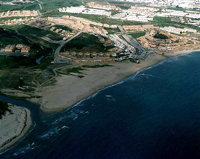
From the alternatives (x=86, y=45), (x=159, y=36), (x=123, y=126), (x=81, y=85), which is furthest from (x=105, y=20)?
(x=123, y=126)

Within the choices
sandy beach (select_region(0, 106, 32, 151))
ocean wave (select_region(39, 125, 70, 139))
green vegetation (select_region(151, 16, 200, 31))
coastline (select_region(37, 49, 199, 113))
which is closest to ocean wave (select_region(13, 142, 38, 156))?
ocean wave (select_region(39, 125, 70, 139))

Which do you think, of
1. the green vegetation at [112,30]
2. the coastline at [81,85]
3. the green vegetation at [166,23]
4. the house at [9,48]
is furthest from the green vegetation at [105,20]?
the house at [9,48]

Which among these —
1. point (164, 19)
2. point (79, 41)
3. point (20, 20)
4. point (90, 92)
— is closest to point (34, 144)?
point (90, 92)

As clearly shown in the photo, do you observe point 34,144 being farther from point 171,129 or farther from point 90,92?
point 171,129

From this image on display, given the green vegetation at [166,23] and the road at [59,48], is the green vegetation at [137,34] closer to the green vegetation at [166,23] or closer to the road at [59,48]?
the green vegetation at [166,23]

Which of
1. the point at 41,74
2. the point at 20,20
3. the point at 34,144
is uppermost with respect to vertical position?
the point at 20,20

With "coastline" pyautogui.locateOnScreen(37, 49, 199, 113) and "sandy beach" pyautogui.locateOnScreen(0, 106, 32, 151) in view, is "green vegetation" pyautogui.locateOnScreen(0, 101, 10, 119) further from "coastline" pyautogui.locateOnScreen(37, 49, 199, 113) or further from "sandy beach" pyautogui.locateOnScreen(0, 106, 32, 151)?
"coastline" pyautogui.locateOnScreen(37, 49, 199, 113)

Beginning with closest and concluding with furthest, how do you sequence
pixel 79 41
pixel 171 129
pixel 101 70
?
pixel 171 129, pixel 101 70, pixel 79 41
